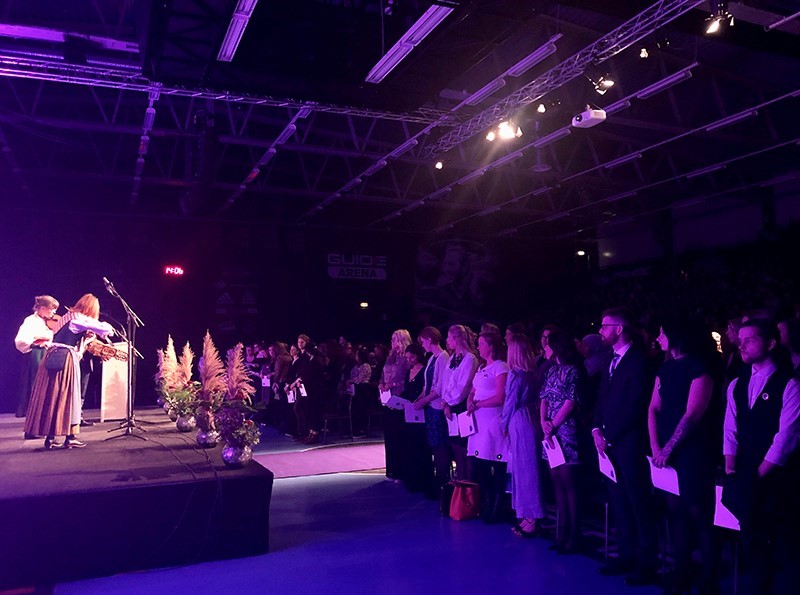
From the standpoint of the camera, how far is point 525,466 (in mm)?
4785

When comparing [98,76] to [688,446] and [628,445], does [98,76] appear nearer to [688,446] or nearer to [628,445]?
[628,445]

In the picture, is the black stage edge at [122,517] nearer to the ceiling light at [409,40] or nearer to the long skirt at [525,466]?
the long skirt at [525,466]

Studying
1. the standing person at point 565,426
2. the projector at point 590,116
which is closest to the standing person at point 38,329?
the standing person at point 565,426

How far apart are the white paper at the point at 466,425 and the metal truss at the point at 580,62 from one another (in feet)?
13.8

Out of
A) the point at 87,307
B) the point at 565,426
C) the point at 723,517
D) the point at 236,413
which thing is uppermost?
the point at 87,307

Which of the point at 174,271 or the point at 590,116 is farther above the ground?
the point at 590,116

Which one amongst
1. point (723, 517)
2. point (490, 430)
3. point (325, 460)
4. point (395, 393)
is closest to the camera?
point (723, 517)

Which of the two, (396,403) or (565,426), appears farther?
(396,403)

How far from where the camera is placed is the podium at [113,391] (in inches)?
339

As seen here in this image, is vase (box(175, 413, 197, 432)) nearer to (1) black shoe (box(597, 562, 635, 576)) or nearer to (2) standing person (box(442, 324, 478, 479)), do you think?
(2) standing person (box(442, 324, 478, 479))

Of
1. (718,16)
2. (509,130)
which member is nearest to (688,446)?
(718,16)

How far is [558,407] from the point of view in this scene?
4.46 meters

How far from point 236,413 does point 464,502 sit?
197cm

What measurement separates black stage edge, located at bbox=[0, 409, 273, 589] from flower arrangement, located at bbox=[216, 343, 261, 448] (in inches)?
8.1
